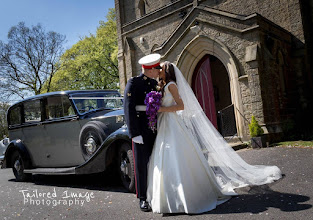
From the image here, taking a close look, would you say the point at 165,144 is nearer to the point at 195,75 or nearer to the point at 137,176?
the point at 137,176

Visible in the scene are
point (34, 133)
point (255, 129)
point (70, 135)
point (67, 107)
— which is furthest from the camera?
point (255, 129)

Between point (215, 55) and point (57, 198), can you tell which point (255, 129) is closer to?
point (215, 55)

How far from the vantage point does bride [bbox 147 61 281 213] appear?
11.3ft

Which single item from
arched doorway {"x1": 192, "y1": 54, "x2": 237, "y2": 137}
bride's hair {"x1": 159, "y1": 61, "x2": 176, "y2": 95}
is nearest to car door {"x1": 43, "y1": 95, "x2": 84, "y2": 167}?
bride's hair {"x1": 159, "y1": 61, "x2": 176, "y2": 95}

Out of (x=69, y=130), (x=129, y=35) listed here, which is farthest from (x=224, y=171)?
(x=129, y=35)

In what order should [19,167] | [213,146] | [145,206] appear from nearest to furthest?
[145,206] < [213,146] < [19,167]

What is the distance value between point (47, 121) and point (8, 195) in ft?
6.03

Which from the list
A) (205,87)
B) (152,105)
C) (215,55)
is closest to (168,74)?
(152,105)

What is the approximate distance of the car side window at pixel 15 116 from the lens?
736 cm

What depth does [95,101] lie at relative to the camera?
6414 millimetres

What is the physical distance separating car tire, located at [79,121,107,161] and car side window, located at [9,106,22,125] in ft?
9.27

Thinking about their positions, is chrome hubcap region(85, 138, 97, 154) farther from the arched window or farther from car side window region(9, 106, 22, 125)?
the arched window

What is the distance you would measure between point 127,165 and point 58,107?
103 inches

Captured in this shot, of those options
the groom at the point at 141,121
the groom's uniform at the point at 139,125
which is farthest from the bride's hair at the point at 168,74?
the groom's uniform at the point at 139,125
